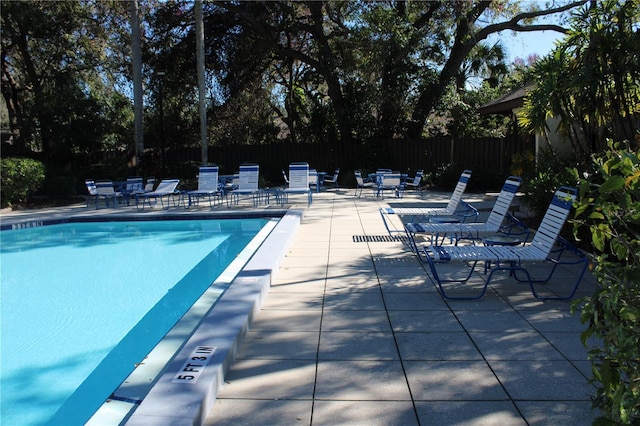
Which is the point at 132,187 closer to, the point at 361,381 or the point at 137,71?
the point at 137,71

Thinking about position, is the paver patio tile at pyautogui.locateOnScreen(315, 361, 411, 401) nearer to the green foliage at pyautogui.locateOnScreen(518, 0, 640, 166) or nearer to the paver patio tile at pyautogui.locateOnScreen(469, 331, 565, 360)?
the paver patio tile at pyautogui.locateOnScreen(469, 331, 565, 360)

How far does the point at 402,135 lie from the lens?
2025 cm

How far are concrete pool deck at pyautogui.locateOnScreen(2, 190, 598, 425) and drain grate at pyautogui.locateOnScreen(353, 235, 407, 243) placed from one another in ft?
6.07

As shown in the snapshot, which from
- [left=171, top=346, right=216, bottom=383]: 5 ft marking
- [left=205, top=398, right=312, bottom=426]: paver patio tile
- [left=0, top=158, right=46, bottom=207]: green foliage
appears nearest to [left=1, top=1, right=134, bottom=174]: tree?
[left=0, top=158, right=46, bottom=207]: green foliage

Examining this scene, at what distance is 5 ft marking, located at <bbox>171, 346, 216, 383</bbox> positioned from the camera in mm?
2930

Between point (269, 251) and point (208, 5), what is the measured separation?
16.2 m

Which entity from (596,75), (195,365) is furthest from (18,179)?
(596,75)

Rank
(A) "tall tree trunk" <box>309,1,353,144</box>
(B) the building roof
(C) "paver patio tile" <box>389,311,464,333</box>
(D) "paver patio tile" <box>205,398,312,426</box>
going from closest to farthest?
(D) "paver patio tile" <box>205,398,312,426</box> → (C) "paver patio tile" <box>389,311,464,333</box> → (B) the building roof → (A) "tall tree trunk" <box>309,1,353,144</box>

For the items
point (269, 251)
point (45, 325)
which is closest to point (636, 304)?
point (269, 251)

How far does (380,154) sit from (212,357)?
16.6m

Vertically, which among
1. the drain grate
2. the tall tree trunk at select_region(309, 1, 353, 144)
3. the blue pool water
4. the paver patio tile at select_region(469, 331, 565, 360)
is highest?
the tall tree trunk at select_region(309, 1, 353, 144)

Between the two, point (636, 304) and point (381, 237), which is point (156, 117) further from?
point (636, 304)

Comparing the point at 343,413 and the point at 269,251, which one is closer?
the point at 343,413

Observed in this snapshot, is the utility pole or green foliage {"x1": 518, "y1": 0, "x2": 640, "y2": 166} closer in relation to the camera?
green foliage {"x1": 518, "y1": 0, "x2": 640, "y2": 166}
